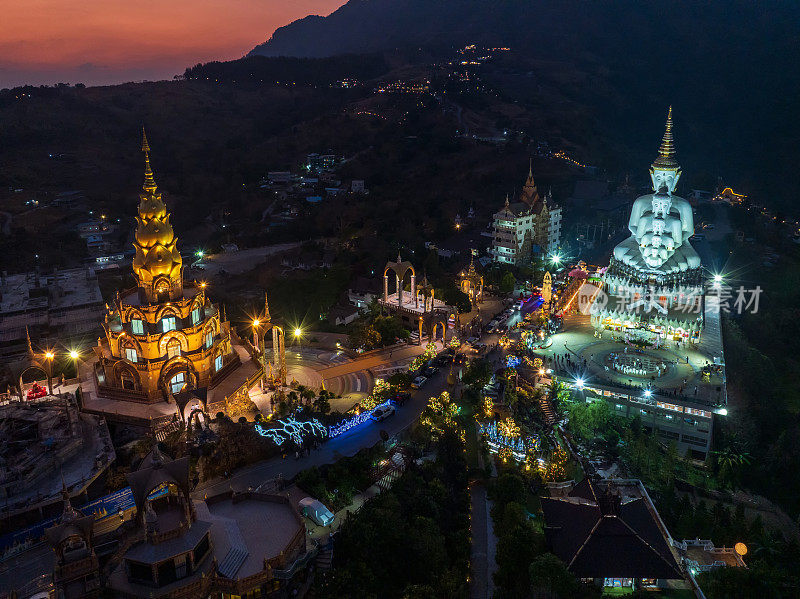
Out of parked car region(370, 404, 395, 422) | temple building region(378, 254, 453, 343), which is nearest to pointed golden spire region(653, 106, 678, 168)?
temple building region(378, 254, 453, 343)

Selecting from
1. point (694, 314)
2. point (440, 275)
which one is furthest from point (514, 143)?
point (694, 314)

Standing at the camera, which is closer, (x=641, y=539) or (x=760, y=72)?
(x=641, y=539)

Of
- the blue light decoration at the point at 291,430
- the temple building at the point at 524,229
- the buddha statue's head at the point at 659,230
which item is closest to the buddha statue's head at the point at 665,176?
the buddha statue's head at the point at 659,230

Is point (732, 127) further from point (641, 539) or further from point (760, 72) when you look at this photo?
point (641, 539)

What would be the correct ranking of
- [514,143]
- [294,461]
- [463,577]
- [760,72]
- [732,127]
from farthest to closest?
[760,72] < [732,127] < [514,143] < [294,461] < [463,577]

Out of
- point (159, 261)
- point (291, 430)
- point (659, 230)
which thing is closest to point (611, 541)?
point (291, 430)

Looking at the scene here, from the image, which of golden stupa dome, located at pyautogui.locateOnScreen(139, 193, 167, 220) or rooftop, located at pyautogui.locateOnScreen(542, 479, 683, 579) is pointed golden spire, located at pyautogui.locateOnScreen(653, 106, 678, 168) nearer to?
rooftop, located at pyautogui.locateOnScreen(542, 479, 683, 579)
